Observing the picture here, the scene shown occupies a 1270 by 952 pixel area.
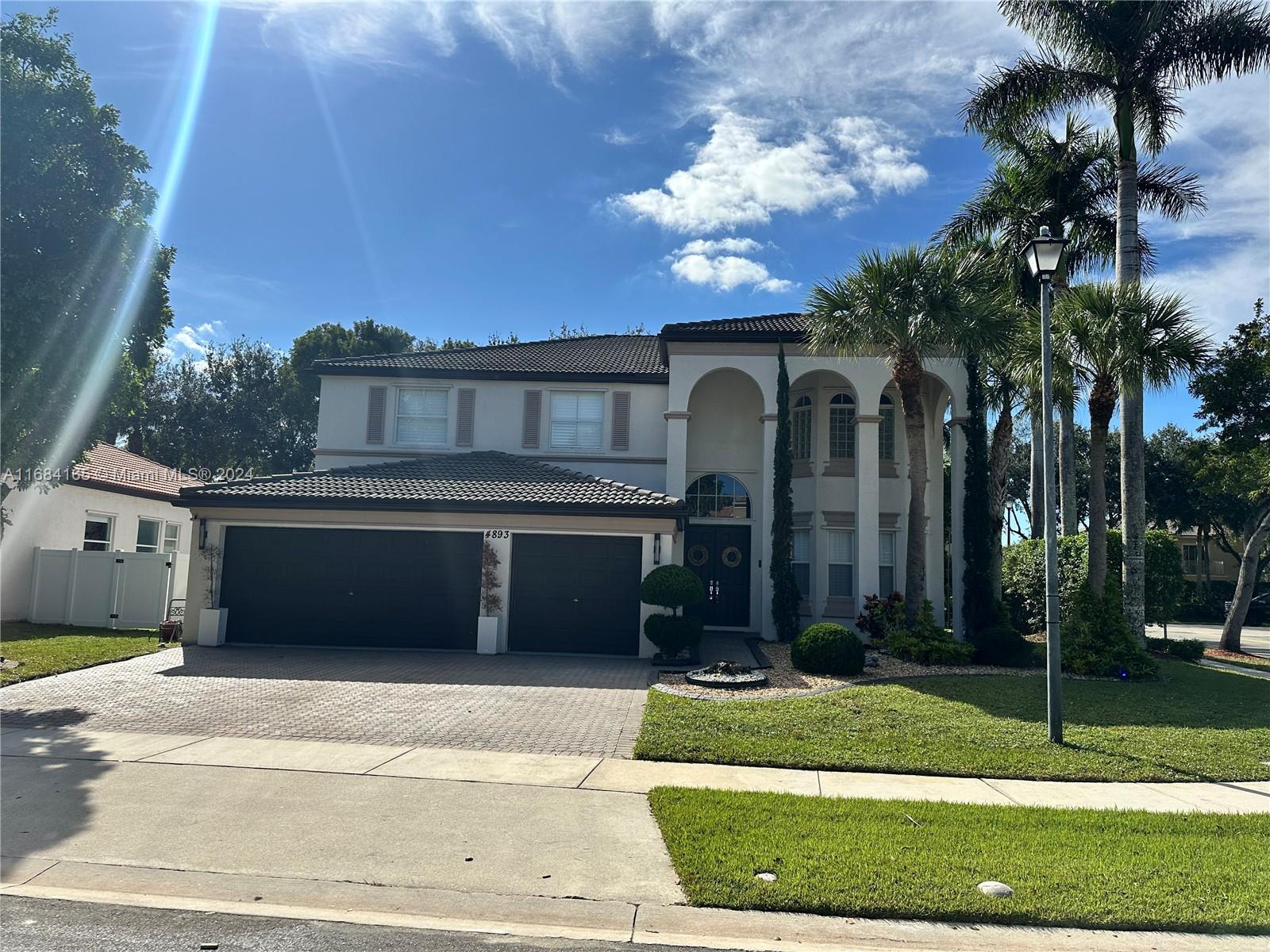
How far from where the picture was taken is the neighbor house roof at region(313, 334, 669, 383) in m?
21.5

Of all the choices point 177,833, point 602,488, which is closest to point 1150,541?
point 602,488

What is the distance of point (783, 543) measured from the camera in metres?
18.7

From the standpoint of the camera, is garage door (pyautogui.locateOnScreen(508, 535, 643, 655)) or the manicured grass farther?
the manicured grass

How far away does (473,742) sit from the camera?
31.3 feet

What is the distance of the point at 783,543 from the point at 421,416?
1036 centimetres

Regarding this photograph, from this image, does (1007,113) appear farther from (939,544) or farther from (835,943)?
(835,943)

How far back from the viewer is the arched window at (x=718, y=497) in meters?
21.5

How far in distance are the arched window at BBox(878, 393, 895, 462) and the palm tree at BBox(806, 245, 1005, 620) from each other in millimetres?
4427

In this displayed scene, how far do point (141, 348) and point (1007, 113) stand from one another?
1989cm

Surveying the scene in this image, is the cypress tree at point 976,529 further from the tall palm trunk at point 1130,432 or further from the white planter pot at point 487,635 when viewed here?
the white planter pot at point 487,635

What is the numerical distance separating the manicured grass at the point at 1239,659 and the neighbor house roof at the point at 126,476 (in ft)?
89.2

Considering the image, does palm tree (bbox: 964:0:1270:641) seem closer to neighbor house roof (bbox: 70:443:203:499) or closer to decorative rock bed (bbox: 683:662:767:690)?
decorative rock bed (bbox: 683:662:767:690)

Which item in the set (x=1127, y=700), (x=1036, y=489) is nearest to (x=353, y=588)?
(x=1127, y=700)

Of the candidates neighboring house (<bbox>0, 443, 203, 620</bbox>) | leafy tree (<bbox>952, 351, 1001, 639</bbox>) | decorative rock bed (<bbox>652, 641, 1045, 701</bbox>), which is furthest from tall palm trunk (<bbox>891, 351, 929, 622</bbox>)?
neighboring house (<bbox>0, 443, 203, 620</bbox>)
